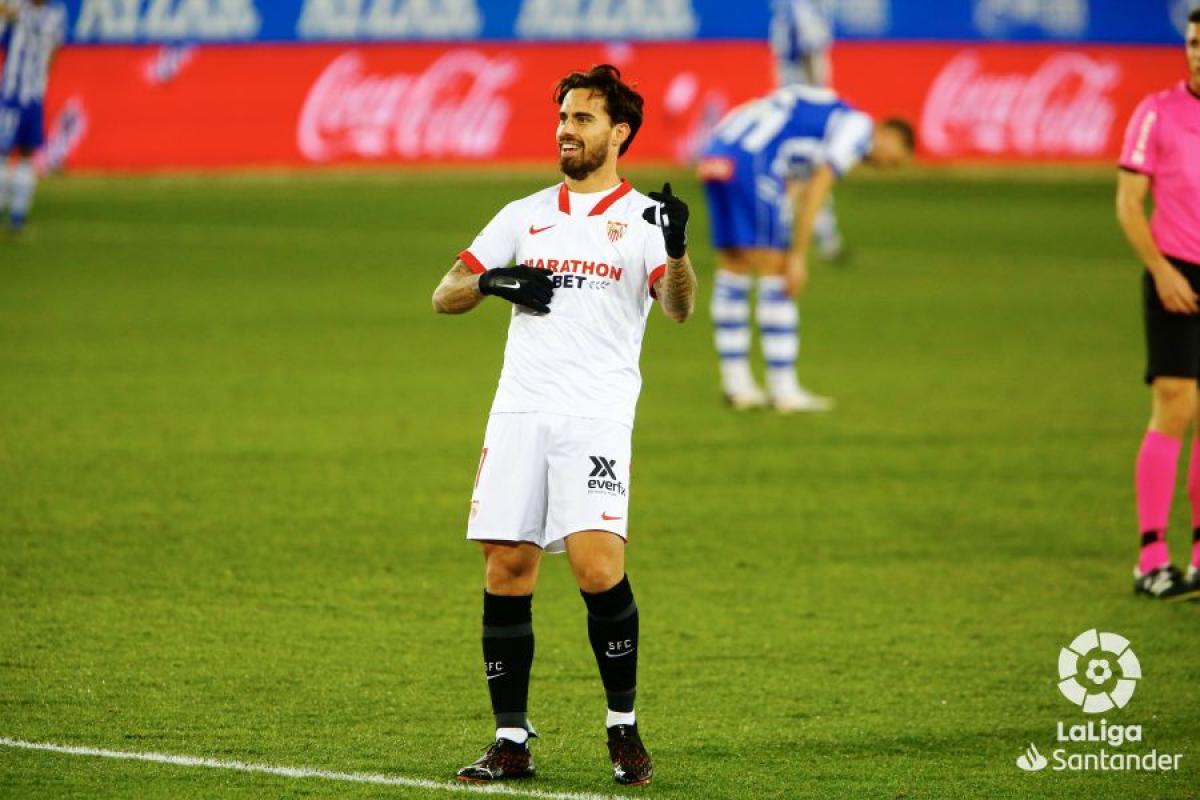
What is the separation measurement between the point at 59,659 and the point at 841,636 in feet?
9.23

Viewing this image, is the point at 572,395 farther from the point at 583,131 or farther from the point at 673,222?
the point at 583,131

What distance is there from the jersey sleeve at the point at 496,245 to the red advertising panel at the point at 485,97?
22046 mm

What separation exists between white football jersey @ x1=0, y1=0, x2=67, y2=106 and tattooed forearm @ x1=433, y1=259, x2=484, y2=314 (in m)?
15.9

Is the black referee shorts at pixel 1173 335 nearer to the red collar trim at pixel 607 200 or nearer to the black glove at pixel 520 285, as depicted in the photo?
the red collar trim at pixel 607 200

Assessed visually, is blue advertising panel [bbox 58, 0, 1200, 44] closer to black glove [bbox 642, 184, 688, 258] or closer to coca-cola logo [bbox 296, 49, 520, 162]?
coca-cola logo [bbox 296, 49, 520, 162]

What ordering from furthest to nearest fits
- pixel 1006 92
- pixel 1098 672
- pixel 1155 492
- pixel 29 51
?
pixel 1006 92 → pixel 29 51 → pixel 1155 492 → pixel 1098 672

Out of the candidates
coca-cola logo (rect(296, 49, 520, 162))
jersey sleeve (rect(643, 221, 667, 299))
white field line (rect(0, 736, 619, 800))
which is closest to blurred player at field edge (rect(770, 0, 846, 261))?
coca-cola logo (rect(296, 49, 520, 162))

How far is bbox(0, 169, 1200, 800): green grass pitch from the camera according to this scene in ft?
19.6

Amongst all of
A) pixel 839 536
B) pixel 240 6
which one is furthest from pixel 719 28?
pixel 839 536

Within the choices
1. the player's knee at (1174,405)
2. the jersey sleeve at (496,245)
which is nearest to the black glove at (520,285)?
the jersey sleeve at (496,245)

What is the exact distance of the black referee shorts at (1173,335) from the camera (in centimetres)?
777

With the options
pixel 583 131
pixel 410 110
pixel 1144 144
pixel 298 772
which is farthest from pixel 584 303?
pixel 410 110

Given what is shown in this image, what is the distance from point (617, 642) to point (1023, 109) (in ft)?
85.9

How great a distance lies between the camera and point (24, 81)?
20.3 m
